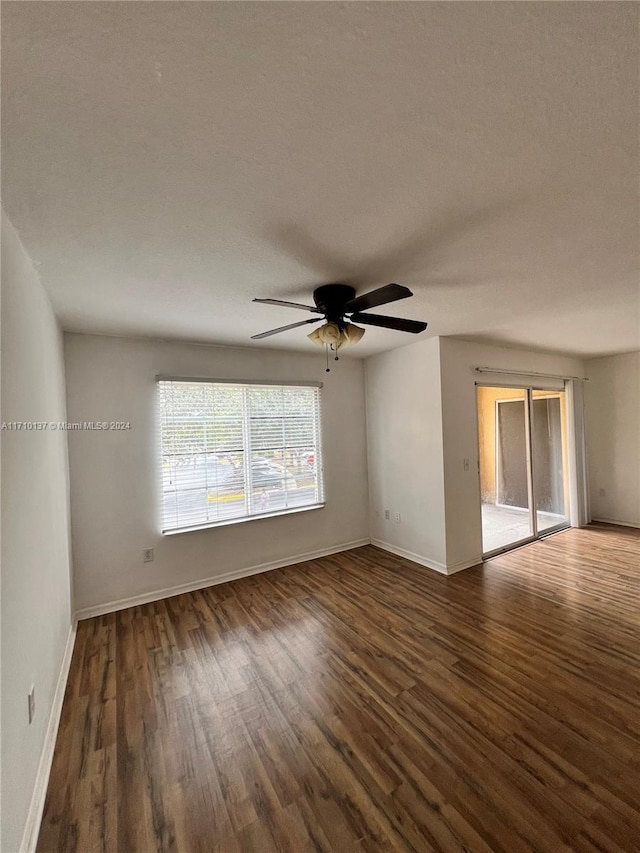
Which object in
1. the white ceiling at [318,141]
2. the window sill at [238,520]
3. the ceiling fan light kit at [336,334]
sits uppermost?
the white ceiling at [318,141]

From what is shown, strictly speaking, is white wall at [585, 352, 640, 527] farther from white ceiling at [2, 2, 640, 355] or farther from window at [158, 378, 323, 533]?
window at [158, 378, 323, 533]

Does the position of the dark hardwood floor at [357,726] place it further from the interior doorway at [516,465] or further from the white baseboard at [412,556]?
the interior doorway at [516,465]

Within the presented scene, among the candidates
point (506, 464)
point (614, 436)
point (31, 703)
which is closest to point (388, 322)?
point (31, 703)

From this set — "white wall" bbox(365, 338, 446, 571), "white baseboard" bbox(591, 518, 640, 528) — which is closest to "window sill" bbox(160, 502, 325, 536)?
"white wall" bbox(365, 338, 446, 571)

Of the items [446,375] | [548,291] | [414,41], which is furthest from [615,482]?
[414,41]

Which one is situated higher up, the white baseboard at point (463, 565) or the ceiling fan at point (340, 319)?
the ceiling fan at point (340, 319)

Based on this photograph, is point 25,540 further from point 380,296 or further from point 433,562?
point 433,562

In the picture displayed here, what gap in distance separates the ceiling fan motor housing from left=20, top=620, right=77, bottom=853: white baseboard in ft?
8.59

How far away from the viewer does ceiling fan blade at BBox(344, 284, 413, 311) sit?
1.66 metres

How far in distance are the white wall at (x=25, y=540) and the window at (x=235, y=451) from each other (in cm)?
116

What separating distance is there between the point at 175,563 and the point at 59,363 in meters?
2.08

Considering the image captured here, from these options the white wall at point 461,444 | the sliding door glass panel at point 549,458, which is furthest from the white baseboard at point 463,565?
the sliding door glass panel at point 549,458

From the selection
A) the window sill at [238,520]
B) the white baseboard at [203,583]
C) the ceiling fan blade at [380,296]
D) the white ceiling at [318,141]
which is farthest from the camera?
the window sill at [238,520]

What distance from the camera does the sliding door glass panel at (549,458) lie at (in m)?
4.62
